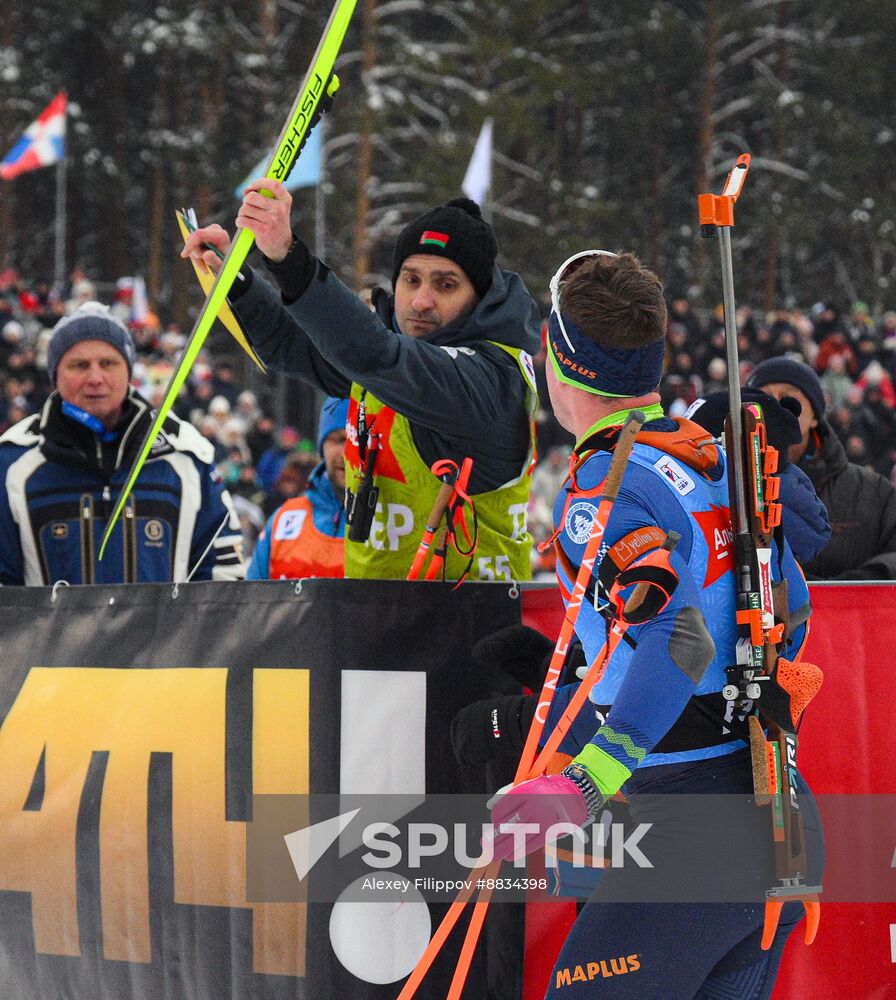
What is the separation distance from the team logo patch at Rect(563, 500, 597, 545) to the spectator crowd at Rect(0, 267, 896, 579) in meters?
13.1

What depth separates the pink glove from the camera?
2484mm

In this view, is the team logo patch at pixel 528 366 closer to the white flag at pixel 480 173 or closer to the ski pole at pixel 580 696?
the ski pole at pixel 580 696

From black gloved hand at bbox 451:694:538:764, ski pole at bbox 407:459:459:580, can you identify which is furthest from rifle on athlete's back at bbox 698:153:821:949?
ski pole at bbox 407:459:459:580

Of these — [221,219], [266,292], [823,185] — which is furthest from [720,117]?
[266,292]

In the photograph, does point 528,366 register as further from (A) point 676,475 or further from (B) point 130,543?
(B) point 130,543

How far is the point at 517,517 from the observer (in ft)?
12.2

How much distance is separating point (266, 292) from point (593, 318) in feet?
4.00

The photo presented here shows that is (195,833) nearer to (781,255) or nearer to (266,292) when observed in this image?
(266,292)

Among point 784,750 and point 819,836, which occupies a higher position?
point 784,750

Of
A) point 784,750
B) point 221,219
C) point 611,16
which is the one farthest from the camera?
point 611,16

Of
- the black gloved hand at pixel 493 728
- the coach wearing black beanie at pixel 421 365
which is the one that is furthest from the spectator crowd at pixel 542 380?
the black gloved hand at pixel 493 728

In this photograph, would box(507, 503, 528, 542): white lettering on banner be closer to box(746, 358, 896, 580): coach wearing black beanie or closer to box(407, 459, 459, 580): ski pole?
box(407, 459, 459, 580): ski pole

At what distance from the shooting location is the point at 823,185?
1307 inches

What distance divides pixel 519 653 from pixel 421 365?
66 cm
